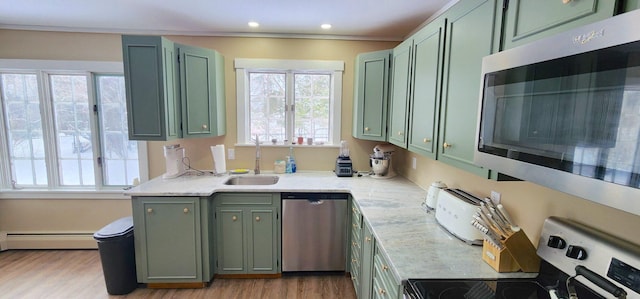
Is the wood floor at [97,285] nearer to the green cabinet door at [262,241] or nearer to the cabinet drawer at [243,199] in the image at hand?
the green cabinet door at [262,241]

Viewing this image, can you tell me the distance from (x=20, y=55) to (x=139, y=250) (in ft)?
8.09

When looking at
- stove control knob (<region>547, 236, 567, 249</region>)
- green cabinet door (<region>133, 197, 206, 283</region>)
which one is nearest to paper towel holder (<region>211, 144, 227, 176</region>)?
green cabinet door (<region>133, 197, 206, 283</region>)

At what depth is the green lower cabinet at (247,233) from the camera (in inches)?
98.8

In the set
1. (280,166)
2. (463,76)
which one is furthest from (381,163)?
(463,76)

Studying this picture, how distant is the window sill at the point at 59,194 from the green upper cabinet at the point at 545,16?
12.0 ft

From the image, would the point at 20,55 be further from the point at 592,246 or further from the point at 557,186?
the point at 592,246

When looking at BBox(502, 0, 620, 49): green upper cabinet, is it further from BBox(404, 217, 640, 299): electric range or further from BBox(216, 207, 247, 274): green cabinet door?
BBox(216, 207, 247, 274): green cabinet door

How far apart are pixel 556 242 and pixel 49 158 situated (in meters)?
4.38

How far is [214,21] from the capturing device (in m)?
2.63

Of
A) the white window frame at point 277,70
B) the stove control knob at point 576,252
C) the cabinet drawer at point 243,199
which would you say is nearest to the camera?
the stove control knob at point 576,252

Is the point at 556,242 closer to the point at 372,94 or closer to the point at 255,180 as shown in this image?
the point at 372,94

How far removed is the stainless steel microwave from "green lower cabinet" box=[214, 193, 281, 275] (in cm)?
195

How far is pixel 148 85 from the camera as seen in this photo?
7.74 ft

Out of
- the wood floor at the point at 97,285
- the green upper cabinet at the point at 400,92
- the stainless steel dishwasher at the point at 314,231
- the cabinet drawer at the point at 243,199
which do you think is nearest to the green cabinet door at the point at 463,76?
the green upper cabinet at the point at 400,92
